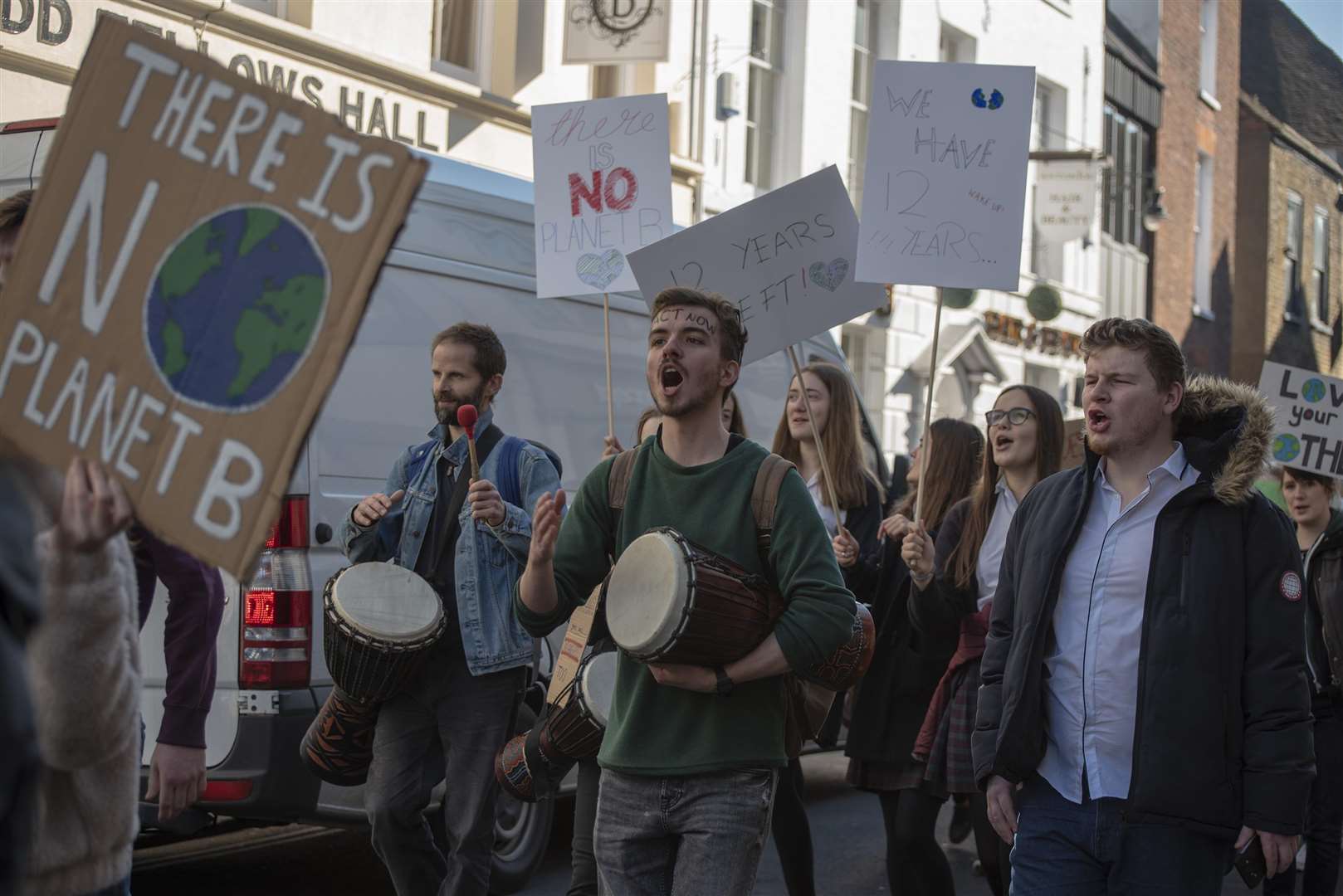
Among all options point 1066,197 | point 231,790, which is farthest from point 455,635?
point 1066,197

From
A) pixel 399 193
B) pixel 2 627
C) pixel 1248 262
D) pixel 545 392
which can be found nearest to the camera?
pixel 2 627

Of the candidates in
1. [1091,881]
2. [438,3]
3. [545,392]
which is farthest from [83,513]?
[438,3]

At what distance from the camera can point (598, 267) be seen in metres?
6.54

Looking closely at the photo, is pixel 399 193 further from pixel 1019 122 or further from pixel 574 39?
pixel 574 39

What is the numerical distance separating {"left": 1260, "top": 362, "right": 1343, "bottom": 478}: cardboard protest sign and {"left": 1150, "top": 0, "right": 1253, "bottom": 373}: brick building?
20377mm

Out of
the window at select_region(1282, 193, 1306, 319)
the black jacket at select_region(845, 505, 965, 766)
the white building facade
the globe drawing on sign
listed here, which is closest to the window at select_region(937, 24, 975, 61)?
the white building facade

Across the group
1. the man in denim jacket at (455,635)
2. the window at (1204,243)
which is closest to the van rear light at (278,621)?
the man in denim jacket at (455,635)

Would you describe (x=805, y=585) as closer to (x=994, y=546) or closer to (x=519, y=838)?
(x=994, y=546)

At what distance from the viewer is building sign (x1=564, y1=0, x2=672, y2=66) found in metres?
14.5

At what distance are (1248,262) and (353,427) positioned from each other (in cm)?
2882

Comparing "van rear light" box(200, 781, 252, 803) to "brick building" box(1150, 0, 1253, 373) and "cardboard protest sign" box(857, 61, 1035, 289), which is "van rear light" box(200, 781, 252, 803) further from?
"brick building" box(1150, 0, 1253, 373)

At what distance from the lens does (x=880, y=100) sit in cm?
594

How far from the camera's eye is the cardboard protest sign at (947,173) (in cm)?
586

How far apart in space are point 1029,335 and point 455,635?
19007mm
